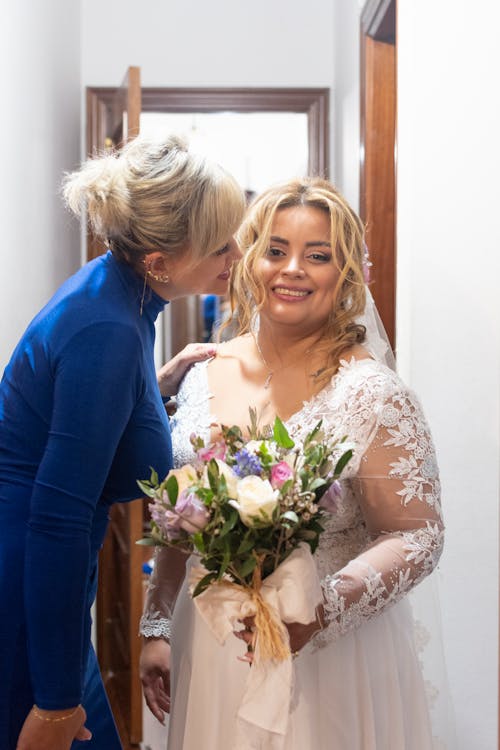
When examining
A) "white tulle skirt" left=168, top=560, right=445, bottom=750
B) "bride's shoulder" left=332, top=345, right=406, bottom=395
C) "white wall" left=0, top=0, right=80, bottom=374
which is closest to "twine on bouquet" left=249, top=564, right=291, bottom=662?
"white tulle skirt" left=168, top=560, right=445, bottom=750

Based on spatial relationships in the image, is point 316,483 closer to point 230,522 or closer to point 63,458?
point 230,522

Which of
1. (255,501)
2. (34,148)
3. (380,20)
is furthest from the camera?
(380,20)

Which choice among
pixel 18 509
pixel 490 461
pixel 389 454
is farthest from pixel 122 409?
pixel 490 461

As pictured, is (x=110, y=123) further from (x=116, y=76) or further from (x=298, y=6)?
(x=298, y=6)

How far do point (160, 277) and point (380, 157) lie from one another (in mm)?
1663

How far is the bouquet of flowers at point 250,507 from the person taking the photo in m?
1.38

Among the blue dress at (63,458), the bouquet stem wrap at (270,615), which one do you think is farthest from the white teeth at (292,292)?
Result: the bouquet stem wrap at (270,615)

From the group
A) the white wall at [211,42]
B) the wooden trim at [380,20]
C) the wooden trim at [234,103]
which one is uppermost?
the white wall at [211,42]

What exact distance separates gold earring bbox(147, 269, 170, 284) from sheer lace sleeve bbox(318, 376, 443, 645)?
1.47 feet

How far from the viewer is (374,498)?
5.73 ft

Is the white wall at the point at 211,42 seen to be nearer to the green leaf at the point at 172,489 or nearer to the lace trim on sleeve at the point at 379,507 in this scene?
the lace trim on sleeve at the point at 379,507

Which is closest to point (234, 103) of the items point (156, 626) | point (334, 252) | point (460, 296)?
point (460, 296)

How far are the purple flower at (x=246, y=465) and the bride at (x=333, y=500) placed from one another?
0.64 feet

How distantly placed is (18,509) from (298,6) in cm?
313
